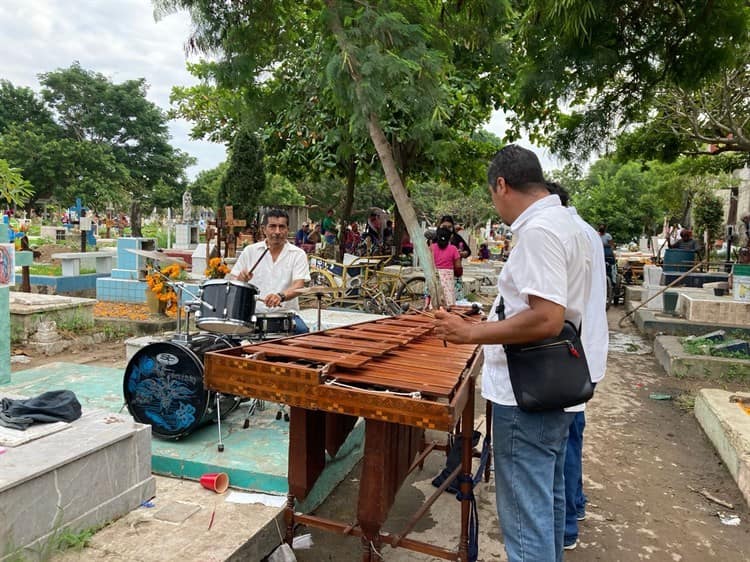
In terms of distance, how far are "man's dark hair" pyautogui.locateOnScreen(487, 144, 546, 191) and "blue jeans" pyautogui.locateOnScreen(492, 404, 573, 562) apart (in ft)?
2.95

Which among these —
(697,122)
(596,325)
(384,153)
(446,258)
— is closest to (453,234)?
(446,258)

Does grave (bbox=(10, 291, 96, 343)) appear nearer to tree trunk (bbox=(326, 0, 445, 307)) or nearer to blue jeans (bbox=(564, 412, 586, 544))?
tree trunk (bbox=(326, 0, 445, 307))

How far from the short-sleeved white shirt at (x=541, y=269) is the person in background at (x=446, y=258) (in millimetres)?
6962

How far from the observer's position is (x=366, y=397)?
2.40 m

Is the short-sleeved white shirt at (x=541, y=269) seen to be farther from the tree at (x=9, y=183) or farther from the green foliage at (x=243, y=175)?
the green foliage at (x=243, y=175)

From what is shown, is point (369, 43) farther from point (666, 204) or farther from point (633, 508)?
point (666, 204)

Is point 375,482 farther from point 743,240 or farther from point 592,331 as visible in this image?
point 743,240

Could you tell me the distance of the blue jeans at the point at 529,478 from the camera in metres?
2.24

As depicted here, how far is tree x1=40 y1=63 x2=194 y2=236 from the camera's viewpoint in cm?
3334

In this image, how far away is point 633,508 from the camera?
4098 millimetres

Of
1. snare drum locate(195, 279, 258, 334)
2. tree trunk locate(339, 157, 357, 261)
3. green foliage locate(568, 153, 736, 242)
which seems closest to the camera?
snare drum locate(195, 279, 258, 334)

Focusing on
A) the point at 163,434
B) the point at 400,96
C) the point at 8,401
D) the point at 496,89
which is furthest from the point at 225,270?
the point at 496,89

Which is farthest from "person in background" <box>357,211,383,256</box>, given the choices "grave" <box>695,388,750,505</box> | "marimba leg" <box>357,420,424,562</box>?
"marimba leg" <box>357,420,424,562</box>

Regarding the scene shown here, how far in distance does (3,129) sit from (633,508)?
3607 centimetres
